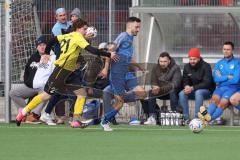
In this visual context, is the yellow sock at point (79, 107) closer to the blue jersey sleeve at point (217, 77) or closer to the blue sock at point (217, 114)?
the blue sock at point (217, 114)

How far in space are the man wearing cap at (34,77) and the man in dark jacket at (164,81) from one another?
209 centimetres

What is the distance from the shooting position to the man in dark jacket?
56.2 ft

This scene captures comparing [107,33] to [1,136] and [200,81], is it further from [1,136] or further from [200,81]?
[1,136]

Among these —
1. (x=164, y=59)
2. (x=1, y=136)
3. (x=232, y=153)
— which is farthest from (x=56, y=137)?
(x=164, y=59)

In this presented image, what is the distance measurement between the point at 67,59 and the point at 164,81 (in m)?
2.89

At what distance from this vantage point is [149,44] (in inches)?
719

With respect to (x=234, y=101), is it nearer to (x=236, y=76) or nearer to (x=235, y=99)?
(x=235, y=99)

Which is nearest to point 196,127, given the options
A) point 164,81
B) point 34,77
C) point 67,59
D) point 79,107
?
point 79,107

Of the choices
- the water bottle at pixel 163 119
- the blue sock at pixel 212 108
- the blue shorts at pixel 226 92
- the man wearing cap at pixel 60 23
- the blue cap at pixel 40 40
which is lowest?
the water bottle at pixel 163 119

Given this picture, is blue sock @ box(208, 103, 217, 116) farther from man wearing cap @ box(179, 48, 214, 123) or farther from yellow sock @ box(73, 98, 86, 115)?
yellow sock @ box(73, 98, 86, 115)

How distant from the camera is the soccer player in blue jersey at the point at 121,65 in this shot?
14.8 m

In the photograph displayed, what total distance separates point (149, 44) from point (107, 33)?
910 mm

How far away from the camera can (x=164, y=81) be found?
17281 mm

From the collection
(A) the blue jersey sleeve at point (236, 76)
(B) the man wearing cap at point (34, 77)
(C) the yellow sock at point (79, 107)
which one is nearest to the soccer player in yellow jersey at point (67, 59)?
(C) the yellow sock at point (79, 107)
